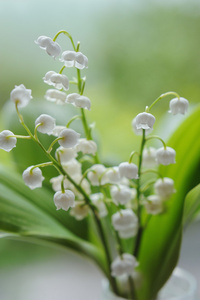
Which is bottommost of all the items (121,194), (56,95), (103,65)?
(103,65)

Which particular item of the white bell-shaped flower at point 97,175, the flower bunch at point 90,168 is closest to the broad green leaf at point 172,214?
the flower bunch at point 90,168

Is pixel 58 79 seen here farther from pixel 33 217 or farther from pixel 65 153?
pixel 33 217

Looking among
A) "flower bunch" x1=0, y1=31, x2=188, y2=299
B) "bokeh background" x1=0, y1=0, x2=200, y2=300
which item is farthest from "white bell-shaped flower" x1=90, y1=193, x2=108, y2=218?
"bokeh background" x1=0, y1=0, x2=200, y2=300

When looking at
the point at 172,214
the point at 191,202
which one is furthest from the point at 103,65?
the point at 191,202

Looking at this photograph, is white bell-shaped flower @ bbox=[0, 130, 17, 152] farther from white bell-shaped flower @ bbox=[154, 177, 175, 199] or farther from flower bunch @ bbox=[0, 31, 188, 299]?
white bell-shaped flower @ bbox=[154, 177, 175, 199]

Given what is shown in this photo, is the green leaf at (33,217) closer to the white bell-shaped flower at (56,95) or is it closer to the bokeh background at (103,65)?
the white bell-shaped flower at (56,95)

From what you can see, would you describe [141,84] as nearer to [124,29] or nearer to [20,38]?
[124,29]
